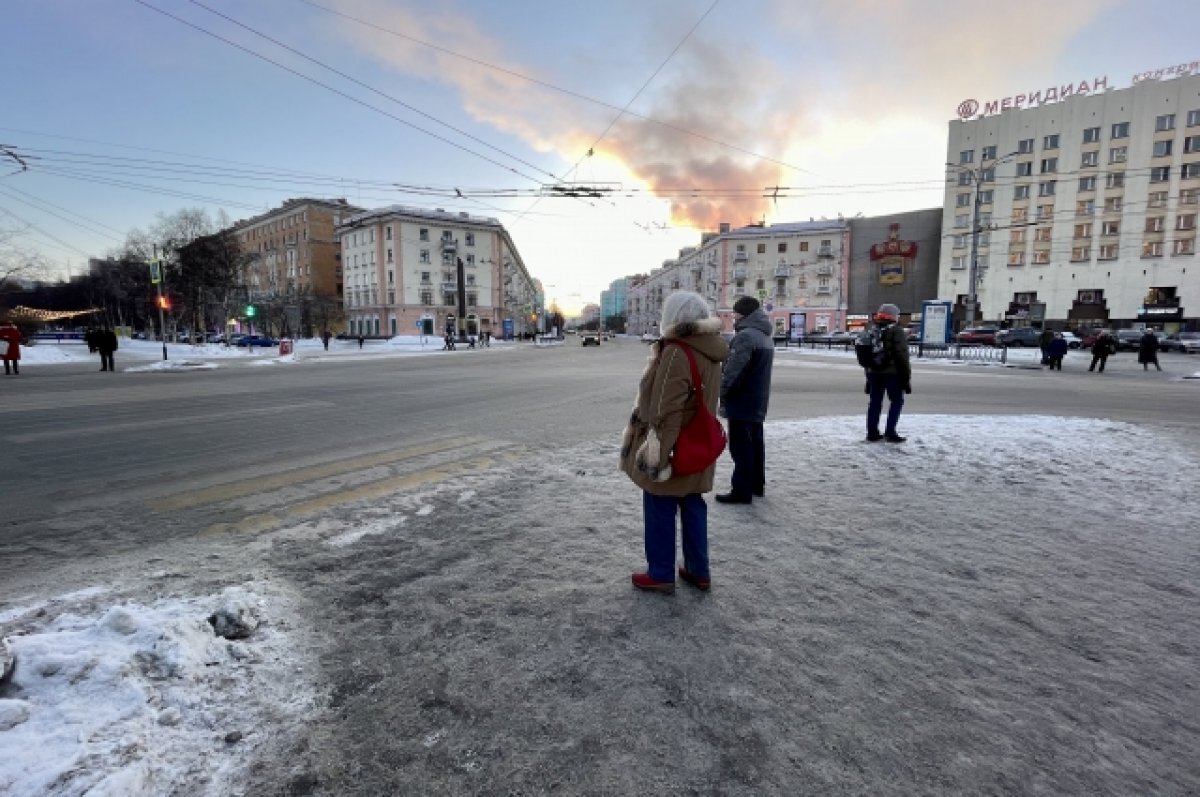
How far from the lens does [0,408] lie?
10.6m

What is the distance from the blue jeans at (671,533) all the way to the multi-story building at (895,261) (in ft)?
236

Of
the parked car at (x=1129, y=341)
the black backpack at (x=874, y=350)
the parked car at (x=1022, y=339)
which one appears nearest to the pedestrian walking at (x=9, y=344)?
the black backpack at (x=874, y=350)

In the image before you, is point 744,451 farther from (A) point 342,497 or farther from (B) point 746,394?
(A) point 342,497

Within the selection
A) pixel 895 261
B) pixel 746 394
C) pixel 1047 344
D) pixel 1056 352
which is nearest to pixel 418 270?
pixel 895 261

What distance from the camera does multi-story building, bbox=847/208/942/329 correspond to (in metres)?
66.9

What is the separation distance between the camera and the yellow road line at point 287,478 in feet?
16.2

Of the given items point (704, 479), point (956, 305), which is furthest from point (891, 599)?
point (956, 305)

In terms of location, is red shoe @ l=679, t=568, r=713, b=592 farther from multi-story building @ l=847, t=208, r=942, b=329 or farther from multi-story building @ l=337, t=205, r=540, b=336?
multi-story building @ l=847, t=208, r=942, b=329

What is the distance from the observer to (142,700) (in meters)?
2.10

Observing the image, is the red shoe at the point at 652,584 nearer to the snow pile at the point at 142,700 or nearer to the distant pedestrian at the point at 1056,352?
the snow pile at the point at 142,700

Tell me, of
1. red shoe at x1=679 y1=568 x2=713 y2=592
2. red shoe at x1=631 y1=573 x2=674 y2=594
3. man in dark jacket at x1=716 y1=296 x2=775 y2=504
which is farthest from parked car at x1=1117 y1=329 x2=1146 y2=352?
red shoe at x1=631 y1=573 x2=674 y2=594

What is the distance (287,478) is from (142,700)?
3.90 m

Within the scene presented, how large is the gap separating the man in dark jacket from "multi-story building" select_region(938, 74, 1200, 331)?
5404 centimetres

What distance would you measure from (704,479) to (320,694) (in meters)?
2.11
